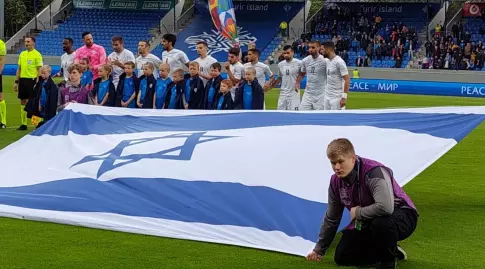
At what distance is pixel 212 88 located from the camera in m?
12.0

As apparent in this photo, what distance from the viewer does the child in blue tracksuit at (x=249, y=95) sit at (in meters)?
11.8

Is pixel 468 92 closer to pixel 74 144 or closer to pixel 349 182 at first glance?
pixel 74 144

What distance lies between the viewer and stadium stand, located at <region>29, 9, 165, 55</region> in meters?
47.8

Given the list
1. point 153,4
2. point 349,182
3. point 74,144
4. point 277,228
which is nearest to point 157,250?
point 277,228

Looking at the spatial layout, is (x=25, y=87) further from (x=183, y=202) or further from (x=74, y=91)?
(x=183, y=202)

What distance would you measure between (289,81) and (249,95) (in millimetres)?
1980

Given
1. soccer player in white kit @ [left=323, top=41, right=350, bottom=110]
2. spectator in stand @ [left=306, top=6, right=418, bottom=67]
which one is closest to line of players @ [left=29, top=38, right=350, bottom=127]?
soccer player in white kit @ [left=323, top=41, right=350, bottom=110]

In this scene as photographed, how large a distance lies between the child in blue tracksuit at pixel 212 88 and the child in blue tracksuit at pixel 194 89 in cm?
8

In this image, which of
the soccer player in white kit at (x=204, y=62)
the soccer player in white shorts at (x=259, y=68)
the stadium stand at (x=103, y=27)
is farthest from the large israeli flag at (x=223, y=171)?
the stadium stand at (x=103, y=27)

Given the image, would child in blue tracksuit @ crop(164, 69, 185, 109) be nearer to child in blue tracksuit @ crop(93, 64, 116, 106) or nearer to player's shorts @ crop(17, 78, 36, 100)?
child in blue tracksuit @ crop(93, 64, 116, 106)

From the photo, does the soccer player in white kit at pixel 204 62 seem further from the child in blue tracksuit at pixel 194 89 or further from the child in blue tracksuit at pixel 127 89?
the child in blue tracksuit at pixel 127 89

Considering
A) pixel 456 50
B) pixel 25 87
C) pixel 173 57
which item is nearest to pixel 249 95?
pixel 173 57

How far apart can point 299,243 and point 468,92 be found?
77.3ft

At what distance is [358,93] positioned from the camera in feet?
99.3
